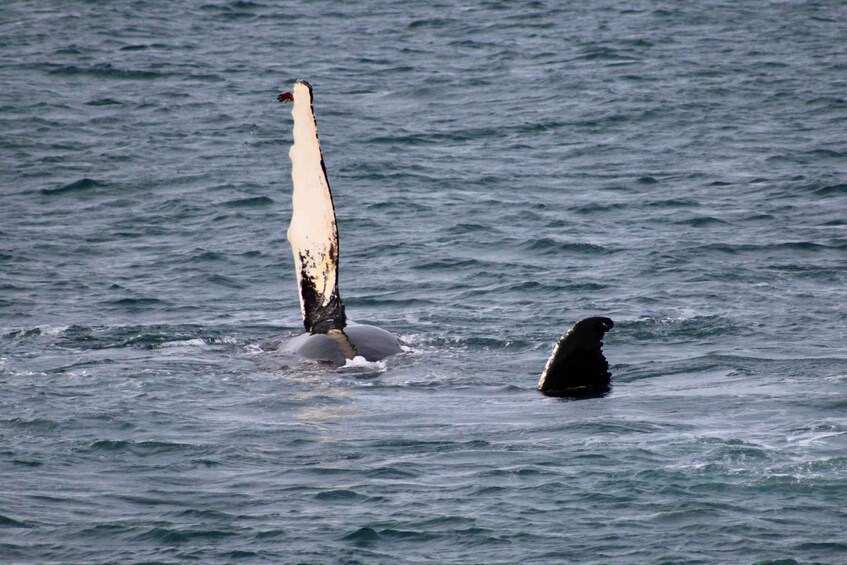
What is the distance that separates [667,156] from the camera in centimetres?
2842

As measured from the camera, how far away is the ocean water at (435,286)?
38.1ft

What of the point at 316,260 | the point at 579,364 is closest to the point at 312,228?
the point at 316,260

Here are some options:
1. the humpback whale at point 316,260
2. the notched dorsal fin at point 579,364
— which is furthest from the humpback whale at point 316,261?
the notched dorsal fin at point 579,364

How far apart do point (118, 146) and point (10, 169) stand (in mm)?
2583

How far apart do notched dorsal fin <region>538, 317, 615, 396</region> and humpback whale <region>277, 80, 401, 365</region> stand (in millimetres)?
2342

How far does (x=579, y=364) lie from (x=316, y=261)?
358 cm

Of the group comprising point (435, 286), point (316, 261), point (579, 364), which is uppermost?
point (316, 261)

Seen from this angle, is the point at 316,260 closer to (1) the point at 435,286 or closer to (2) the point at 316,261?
(2) the point at 316,261

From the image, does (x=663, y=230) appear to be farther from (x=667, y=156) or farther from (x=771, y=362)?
(x=771, y=362)

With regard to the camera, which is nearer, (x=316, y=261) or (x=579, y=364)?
(x=579, y=364)

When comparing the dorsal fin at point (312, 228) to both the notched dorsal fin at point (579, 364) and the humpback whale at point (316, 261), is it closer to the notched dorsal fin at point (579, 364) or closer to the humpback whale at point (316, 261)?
the humpback whale at point (316, 261)

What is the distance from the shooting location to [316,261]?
54.7ft

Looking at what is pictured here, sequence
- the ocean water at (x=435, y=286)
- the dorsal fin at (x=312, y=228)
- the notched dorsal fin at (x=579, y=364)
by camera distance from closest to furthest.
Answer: the ocean water at (x=435, y=286)
the notched dorsal fin at (x=579, y=364)
the dorsal fin at (x=312, y=228)

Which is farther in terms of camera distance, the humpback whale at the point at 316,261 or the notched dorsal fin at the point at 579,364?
the humpback whale at the point at 316,261
